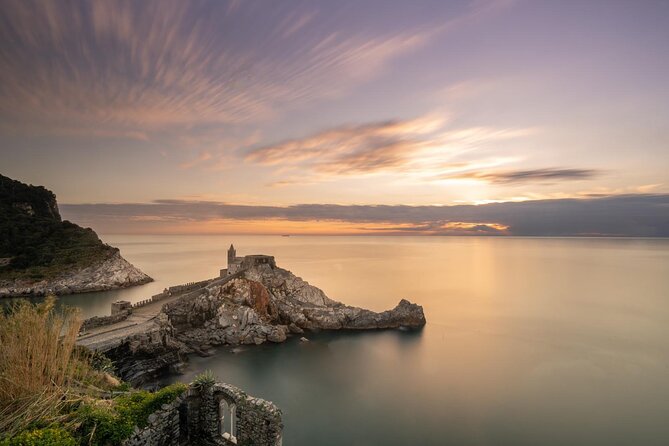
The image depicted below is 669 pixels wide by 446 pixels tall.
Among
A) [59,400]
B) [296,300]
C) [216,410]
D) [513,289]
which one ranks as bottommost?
[513,289]

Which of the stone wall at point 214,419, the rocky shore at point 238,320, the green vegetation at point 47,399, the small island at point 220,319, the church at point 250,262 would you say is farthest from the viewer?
the church at point 250,262

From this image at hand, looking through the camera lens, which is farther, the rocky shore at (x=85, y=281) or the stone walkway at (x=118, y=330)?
the rocky shore at (x=85, y=281)

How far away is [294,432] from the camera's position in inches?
725

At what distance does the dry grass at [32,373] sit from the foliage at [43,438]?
0.38m

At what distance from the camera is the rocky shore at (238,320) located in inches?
926

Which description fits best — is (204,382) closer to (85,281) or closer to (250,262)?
(250,262)

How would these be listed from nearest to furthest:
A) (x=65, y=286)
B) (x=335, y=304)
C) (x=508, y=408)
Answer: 1. (x=508, y=408)
2. (x=335, y=304)
3. (x=65, y=286)

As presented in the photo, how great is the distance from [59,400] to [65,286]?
58.9 meters

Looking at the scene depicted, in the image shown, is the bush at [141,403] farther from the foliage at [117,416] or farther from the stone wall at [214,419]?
the stone wall at [214,419]

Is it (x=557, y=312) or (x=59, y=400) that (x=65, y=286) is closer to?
(x=59, y=400)

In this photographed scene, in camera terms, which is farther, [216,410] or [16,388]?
[216,410]

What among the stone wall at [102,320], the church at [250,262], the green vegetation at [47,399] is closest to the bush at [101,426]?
the green vegetation at [47,399]

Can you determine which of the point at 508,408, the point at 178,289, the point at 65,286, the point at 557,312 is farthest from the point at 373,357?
the point at 65,286

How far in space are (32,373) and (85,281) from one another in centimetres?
5960
